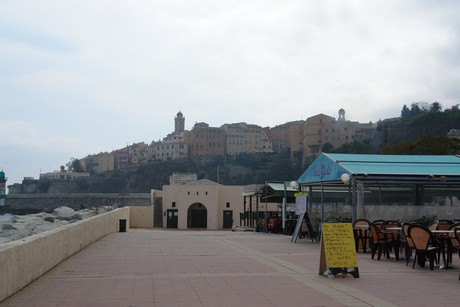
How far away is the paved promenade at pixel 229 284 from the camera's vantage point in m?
7.83

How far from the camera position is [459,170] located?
19359mm

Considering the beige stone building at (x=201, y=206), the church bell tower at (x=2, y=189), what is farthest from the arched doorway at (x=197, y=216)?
the church bell tower at (x=2, y=189)

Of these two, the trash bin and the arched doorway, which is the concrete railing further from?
the arched doorway

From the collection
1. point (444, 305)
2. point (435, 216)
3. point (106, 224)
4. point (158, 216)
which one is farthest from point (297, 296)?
point (158, 216)

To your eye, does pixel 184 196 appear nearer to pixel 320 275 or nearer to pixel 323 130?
pixel 320 275

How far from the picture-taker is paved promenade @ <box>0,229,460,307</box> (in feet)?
25.7

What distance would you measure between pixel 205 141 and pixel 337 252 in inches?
6467

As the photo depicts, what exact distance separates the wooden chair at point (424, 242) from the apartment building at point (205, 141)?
6368 inches

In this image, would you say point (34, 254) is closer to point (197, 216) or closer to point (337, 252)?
point (337, 252)

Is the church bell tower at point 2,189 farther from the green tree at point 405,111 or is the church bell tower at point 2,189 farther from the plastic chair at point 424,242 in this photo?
the plastic chair at point 424,242

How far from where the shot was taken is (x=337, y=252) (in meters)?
10.5

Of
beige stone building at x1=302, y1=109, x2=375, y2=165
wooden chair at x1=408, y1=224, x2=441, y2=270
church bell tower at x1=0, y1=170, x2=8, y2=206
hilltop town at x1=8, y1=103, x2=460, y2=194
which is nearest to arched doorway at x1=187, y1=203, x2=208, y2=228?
wooden chair at x1=408, y1=224, x2=441, y2=270

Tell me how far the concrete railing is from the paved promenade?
0.55 ft

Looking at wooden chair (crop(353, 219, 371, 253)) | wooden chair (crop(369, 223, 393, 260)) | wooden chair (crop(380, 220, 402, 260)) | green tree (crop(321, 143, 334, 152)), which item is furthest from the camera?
green tree (crop(321, 143, 334, 152))
